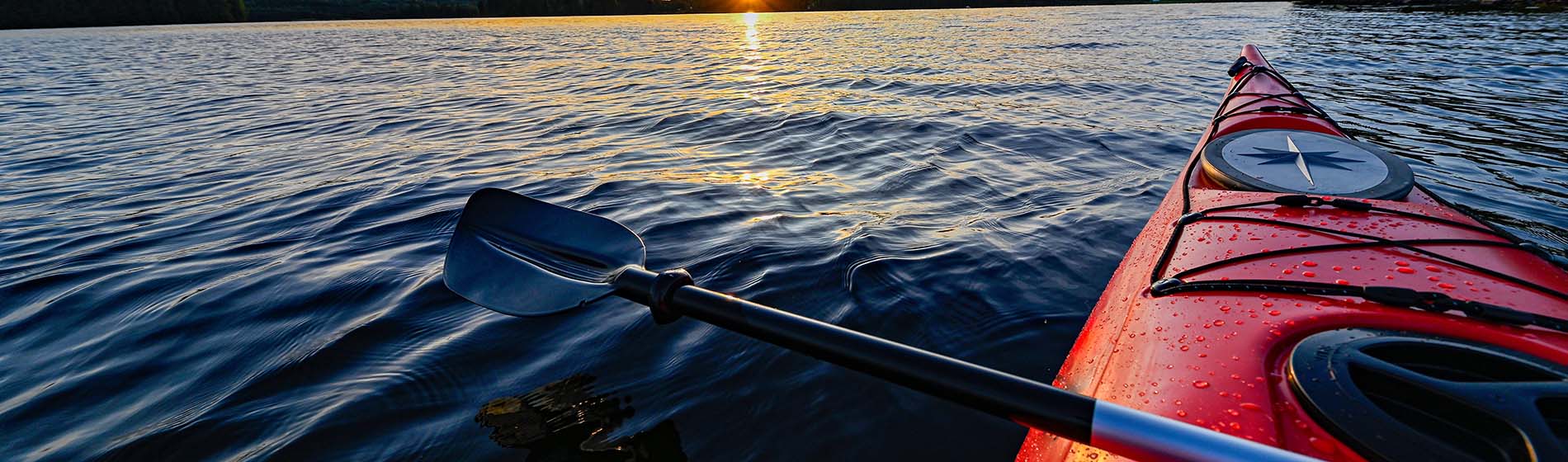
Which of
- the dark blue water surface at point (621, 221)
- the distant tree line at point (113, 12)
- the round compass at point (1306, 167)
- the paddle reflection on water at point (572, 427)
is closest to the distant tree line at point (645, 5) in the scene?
the distant tree line at point (113, 12)

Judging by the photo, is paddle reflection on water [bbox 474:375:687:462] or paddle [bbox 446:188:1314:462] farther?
paddle reflection on water [bbox 474:375:687:462]

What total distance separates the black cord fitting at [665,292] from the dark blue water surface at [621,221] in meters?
0.56

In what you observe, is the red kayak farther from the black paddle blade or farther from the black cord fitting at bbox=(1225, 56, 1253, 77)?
the black cord fitting at bbox=(1225, 56, 1253, 77)

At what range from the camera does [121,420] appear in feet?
8.07

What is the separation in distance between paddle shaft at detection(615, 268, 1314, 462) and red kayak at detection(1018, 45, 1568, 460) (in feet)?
0.82

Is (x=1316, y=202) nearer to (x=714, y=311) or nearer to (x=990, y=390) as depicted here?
(x=990, y=390)

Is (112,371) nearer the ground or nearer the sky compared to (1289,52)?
nearer the ground

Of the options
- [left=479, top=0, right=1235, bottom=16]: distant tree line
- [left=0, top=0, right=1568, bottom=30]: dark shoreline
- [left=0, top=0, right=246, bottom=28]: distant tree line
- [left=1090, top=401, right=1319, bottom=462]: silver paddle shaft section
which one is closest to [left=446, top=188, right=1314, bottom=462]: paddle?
[left=1090, top=401, right=1319, bottom=462]: silver paddle shaft section

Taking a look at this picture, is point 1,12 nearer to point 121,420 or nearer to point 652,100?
point 652,100

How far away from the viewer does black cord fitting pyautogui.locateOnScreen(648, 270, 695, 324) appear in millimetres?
2031

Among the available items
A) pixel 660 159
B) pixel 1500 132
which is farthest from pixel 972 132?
pixel 1500 132

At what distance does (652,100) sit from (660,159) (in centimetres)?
430

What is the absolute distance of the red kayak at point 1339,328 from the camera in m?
1.27

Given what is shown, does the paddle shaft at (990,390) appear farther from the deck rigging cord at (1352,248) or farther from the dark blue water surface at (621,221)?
the deck rigging cord at (1352,248)
